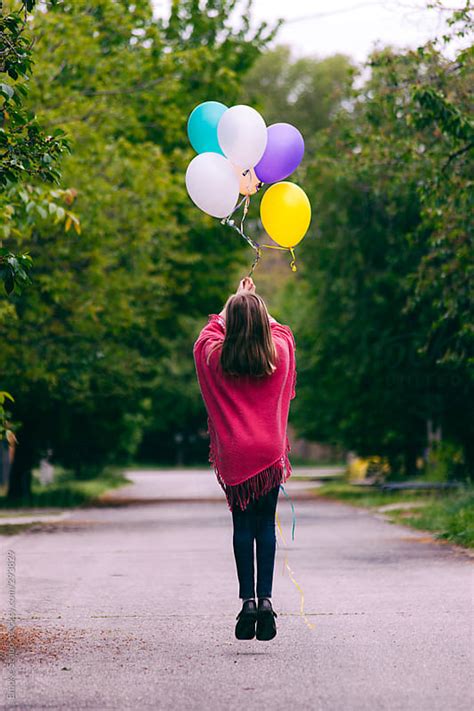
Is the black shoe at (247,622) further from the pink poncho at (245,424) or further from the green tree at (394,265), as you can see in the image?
the green tree at (394,265)

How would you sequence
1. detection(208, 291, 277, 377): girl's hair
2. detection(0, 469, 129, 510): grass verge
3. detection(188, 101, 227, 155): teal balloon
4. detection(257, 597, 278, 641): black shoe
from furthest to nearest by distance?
detection(0, 469, 129, 510): grass verge, detection(188, 101, 227, 155): teal balloon, detection(257, 597, 278, 641): black shoe, detection(208, 291, 277, 377): girl's hair

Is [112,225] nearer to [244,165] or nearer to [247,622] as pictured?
[244,165]

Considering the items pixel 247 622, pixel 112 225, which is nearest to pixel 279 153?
pixel 247 622

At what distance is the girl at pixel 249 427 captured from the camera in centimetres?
666

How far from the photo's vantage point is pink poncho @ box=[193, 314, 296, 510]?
6.74 m

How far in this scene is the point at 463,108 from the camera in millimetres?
13617

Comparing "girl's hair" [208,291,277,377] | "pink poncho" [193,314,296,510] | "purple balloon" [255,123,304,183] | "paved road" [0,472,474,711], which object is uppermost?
"purple balloon" [255,123,304,183]

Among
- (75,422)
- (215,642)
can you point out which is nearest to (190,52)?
(75,422)

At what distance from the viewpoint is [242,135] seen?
27.5 feet

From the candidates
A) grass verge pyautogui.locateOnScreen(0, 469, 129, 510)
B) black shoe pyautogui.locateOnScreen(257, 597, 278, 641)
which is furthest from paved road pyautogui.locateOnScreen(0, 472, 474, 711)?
grass verge pyautogui.locateOnScreen(0, 469, 129, 510)

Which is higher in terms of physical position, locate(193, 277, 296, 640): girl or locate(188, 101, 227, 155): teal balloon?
locate(188, 101, 227, 155): teal balloon

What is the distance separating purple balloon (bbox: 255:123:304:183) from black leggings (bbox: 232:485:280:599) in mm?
2905

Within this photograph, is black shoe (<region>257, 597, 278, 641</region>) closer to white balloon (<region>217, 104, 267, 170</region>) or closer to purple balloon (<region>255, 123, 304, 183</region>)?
white balloon (<region>217, 104, 267, 170</region>)

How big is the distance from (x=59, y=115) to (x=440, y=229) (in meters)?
7.70
